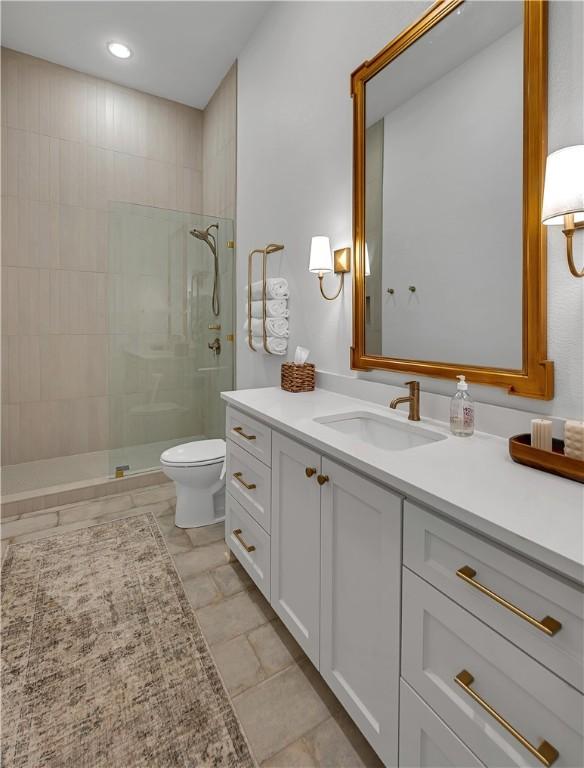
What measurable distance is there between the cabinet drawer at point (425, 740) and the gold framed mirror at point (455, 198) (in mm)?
787

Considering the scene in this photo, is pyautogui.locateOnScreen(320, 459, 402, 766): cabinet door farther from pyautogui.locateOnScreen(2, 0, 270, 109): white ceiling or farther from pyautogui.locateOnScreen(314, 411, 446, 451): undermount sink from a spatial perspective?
pyautogui.locateOnScreen(2, 0, 270, 109): white ceiling

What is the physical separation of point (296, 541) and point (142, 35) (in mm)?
3201

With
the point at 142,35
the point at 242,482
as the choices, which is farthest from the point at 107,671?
the point at 142,35

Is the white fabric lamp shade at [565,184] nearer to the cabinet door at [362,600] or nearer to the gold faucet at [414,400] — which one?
the gold faucet at [414,400]

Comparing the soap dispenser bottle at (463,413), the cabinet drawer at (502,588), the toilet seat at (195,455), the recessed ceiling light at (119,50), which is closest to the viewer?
the cabinet drawer at (502,588)

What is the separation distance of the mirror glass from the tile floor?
1154mm

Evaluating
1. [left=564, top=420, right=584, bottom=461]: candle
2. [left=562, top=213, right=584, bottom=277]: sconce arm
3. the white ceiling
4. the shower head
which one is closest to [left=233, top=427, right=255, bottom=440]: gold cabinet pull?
[left=564, top=420, right=584, bottom=461]: candle

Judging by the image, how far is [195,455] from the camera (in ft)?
7.36

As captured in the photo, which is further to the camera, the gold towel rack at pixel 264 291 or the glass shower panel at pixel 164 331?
the glass shower panel at pixel 164 331

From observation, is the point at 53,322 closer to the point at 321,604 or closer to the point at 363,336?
the point at 363,336

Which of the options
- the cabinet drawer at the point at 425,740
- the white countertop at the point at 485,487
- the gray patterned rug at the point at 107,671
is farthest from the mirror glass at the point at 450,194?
the gray patterned rug at the point at 107,671

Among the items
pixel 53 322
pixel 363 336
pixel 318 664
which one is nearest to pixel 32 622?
pixel 318 664

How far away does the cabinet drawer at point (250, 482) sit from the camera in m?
1.46

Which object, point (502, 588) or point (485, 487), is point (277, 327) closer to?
point (485, 487)
